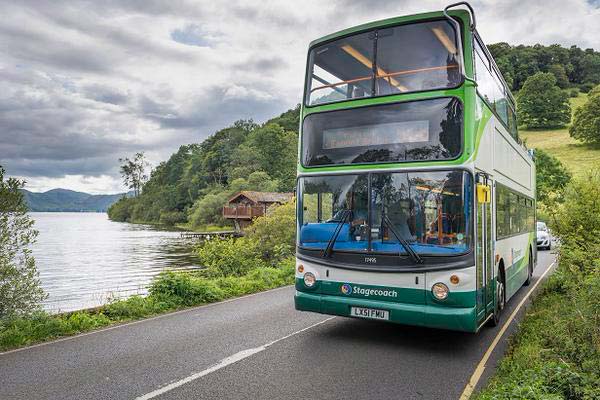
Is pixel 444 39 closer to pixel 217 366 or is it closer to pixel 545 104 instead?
pixel 217 366

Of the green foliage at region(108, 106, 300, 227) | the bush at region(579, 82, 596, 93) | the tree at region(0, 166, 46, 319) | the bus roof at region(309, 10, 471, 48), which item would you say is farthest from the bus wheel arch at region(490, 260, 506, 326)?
the bush at region(579, 82, 596, 93)

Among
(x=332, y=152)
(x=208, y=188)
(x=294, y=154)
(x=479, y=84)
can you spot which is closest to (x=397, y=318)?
(x=332, y=152)

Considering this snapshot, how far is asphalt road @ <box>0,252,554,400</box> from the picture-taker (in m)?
5.41

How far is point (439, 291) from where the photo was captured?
21.4 ft

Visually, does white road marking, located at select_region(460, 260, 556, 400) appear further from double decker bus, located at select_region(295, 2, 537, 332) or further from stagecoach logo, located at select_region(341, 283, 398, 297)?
stagecoach logo, located at select_region(341, 283, 398, 297)

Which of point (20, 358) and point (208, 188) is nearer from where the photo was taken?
point (20, 358)

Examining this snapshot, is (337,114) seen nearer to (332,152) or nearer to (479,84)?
(332,152)

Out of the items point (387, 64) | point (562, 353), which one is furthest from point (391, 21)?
point (562, 353)

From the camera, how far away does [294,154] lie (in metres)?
97.4

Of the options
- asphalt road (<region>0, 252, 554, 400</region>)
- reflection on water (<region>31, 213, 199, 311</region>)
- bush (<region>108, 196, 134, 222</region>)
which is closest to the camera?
asphalt road (<region>0, 252, 554, 400</region>)

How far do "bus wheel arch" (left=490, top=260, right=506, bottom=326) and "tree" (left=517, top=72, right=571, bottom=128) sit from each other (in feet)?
333

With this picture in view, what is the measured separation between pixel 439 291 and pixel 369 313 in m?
1.12

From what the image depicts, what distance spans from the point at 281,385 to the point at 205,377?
100 cm

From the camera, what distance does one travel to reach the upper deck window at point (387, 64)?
694 cm
